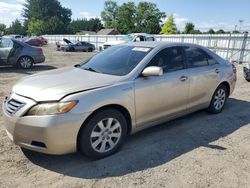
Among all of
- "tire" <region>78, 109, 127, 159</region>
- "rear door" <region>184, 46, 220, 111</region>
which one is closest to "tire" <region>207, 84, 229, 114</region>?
"rear door" <region>184, 46, 220, 111</region>

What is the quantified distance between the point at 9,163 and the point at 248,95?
6544 mm

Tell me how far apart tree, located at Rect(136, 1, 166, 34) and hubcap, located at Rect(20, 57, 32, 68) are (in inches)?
2737

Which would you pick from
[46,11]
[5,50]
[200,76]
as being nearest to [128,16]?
[46,11]

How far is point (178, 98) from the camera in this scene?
187 inches

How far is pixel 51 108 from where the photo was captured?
334 cm

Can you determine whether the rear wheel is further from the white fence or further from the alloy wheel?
the white fence

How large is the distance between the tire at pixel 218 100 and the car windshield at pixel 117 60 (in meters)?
2.09

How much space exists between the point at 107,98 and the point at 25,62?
1010 centimetres

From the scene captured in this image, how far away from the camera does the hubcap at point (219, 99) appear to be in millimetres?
5844

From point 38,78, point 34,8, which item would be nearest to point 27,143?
point 38,78

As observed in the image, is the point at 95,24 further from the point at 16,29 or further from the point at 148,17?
the point at 16,29

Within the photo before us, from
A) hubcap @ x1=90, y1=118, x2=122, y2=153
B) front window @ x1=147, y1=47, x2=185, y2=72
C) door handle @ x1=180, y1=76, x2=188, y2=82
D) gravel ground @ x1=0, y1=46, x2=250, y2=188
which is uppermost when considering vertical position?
front window @ x1=147, y1=47, x2=185, y2=72

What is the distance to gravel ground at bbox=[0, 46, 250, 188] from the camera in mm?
3348

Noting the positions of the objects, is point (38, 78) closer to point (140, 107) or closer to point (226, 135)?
point (140, 107)
